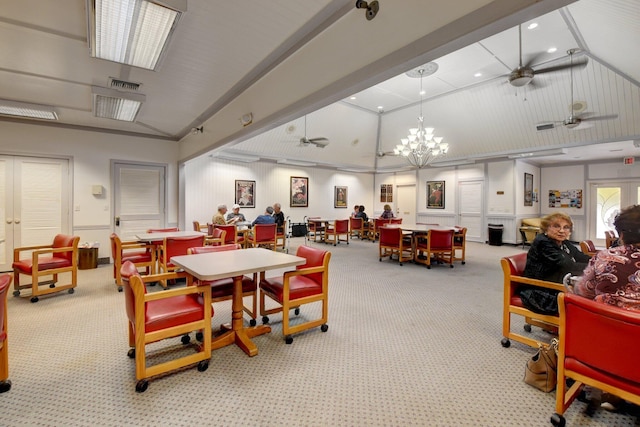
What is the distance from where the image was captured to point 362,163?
39.2ft

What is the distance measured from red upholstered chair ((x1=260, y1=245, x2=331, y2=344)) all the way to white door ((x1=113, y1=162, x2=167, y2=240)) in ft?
16.5

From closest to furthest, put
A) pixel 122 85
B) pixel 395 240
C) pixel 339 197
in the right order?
pixel 122 85
pixel 395 240
pixel 339 197

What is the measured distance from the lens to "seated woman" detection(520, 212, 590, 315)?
2.44 metres

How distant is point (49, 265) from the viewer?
13.2ft

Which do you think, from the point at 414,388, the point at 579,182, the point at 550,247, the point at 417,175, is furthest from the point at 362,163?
the point at 414,388

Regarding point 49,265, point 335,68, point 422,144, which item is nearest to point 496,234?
point 422,144

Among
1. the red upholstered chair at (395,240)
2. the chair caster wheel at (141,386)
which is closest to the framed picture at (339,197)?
the red upholstered chair at (395,240)

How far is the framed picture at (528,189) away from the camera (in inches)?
384

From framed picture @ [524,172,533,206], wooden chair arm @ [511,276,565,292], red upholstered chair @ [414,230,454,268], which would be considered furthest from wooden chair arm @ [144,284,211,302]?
framed picture @ [524,172,533,206]

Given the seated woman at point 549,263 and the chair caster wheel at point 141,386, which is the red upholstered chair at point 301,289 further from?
the seated woman at point 549,263

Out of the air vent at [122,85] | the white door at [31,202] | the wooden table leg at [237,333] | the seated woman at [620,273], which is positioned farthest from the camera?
the white door at [31,202]

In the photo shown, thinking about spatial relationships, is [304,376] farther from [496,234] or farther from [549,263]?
[496,234]

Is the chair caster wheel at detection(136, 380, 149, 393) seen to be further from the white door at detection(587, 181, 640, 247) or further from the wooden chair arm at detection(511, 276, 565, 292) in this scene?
the white door at detection(587, 181, 640, 247)

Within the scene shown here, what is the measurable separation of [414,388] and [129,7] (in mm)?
3641
